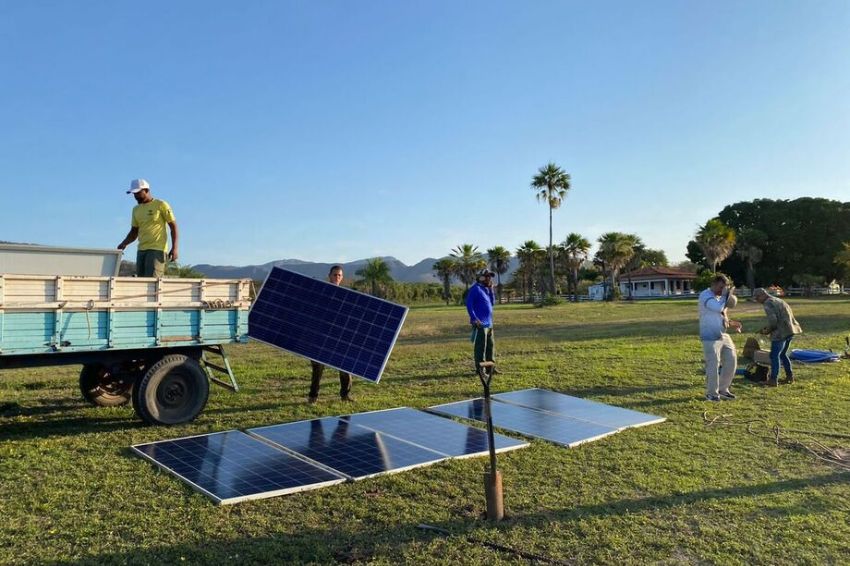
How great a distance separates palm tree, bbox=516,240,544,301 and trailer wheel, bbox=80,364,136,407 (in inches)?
2361

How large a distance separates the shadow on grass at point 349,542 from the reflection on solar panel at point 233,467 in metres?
0.83

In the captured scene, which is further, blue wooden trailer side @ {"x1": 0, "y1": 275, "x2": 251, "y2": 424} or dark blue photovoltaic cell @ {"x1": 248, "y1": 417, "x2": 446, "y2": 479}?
blue wooden trailer side @ {"x1": 0, "y1": 275, "x2": 251, "y2": 424}

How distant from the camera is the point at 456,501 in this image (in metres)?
4.96

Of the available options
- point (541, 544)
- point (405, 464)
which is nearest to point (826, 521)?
point (541, 544)

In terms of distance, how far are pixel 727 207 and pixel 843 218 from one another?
12.2m

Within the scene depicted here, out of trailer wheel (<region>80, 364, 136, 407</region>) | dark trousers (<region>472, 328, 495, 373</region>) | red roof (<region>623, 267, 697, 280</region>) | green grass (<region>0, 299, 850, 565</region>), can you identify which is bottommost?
green grass (<region>0, 299, 850, 565</region>)

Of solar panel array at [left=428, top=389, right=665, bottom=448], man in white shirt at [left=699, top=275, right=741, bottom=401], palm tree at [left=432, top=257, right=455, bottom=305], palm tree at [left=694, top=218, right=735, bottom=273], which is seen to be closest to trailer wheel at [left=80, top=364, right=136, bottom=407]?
solar panel array at [left=428, top=389, right=665, bottom=448]

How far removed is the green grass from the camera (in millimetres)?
4047

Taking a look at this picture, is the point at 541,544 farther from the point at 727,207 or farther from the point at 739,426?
the point at 727,207

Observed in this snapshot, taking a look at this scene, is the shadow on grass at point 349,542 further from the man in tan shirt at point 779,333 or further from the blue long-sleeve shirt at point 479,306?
the man in tan shirt at point 779,333

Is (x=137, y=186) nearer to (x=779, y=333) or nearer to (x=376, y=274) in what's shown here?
(x=779, y=333)

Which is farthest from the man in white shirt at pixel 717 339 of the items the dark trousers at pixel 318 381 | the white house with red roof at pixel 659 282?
the white house with red roof at pixel 659 282

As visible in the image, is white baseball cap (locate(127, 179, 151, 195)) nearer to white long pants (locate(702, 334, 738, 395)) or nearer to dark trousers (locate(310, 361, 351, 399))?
dark trousers (locate(310, 361, 351, 399))

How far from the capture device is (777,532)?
436 cm
